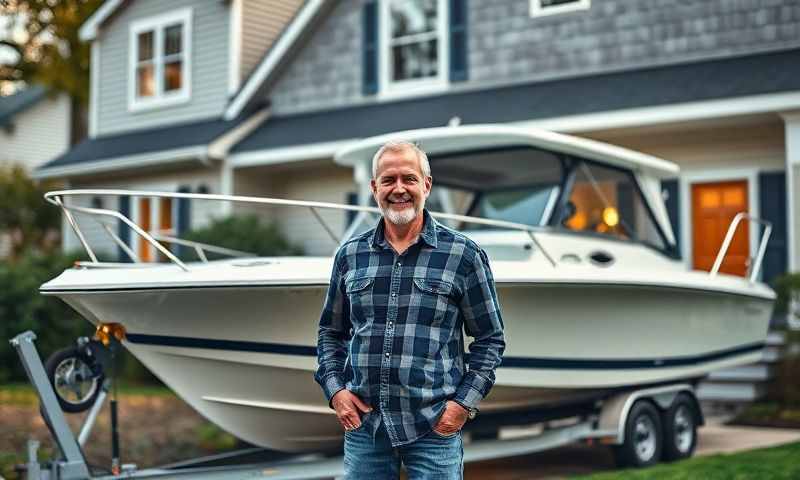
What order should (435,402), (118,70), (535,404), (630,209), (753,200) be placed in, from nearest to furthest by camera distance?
(435,402), (535,404), (630,209), (753,200), (118,70)

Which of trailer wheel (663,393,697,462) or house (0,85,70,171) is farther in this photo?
house (0,85,70,171)

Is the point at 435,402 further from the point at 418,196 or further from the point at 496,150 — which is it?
the point at 496,150

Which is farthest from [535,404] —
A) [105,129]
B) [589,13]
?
[105,129]

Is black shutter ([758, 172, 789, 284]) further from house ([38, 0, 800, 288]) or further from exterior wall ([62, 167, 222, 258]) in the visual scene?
exterior wall ([62, 167, 222, 258])

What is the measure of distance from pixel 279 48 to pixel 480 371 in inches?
489

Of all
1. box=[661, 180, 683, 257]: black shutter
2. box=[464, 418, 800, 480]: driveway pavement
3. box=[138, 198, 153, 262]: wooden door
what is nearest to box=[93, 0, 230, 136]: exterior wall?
box=[138, 198, 153, 262]: wooden door

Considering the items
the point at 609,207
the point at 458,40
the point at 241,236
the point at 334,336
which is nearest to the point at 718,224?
the point at 458,40

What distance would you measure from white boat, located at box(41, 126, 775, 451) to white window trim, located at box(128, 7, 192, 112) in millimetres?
9083

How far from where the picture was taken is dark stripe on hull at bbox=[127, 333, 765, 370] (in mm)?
6145

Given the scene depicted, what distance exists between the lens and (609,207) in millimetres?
8188

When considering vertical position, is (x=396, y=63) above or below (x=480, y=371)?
above

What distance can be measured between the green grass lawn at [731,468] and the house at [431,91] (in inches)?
156

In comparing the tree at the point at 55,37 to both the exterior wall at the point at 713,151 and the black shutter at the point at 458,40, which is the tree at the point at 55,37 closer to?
the black shutter at the point at 458,40

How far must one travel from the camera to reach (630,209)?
8.44 m
